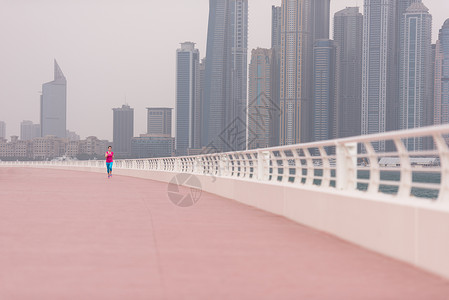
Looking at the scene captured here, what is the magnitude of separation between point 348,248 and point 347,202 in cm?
102

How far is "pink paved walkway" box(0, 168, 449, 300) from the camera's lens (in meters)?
6.22

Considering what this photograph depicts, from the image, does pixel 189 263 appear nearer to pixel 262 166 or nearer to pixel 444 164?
pixel 444 164

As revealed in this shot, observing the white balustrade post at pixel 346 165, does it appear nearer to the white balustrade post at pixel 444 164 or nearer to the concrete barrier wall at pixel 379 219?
the concrete barrier wall at pixel 379 219

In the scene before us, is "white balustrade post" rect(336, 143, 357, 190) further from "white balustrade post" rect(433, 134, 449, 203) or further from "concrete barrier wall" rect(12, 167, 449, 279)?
"white balustrade post" rect(433, 134, 449, 203)

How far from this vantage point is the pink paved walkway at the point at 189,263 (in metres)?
6.22

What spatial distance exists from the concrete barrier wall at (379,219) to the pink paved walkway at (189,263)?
0.18 meters

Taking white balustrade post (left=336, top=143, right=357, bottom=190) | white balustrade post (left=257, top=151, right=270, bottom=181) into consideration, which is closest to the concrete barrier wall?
white balustrade post (left=336, top=143, right=357, bottom=190)

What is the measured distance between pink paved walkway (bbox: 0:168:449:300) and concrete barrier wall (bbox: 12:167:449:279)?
0.18m

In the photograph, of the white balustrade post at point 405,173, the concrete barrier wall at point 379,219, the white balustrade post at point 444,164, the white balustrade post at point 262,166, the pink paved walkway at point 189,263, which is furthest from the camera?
the white balustrade post at point 262,166

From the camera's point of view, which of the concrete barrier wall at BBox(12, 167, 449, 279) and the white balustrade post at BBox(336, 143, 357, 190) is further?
the white balustrade post at BBox(336, 143, 357, 190)

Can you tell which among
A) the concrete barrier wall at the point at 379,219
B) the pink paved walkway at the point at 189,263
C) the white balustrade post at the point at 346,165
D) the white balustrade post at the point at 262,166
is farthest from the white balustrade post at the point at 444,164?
the white balustrade post at the point at 262,166

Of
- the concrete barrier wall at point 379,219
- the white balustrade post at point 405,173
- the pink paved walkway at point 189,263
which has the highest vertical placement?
the white balustrade post at point 405,173

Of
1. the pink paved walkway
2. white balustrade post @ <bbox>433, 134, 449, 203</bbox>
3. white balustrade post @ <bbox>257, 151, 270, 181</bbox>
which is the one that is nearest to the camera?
the pink paved walkway

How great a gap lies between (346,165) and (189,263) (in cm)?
431
